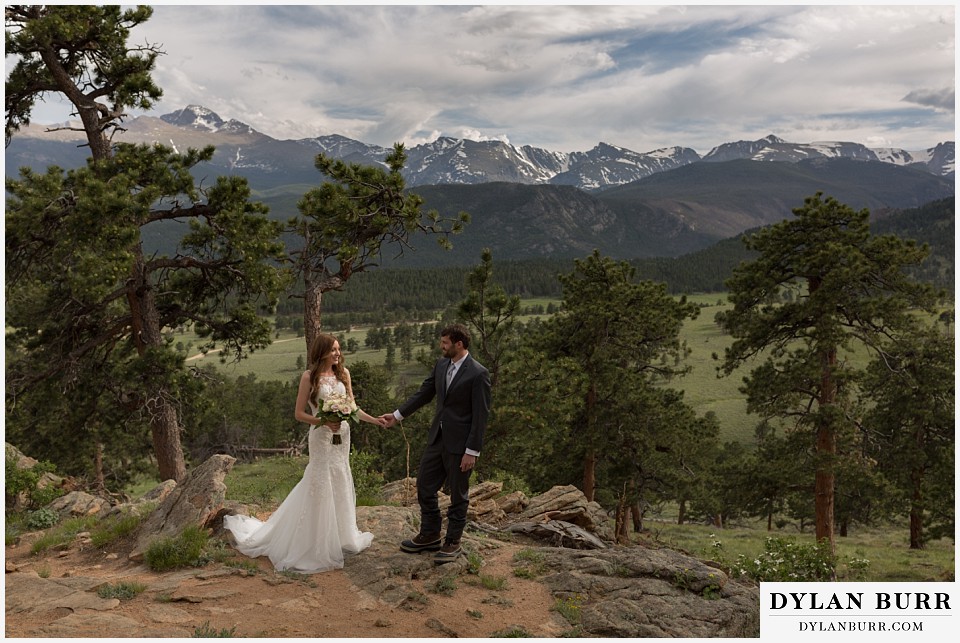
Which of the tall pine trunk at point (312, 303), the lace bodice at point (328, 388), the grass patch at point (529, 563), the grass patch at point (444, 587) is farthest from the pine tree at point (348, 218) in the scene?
the grass patch at point (444, 587)

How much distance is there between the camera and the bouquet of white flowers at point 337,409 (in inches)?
328

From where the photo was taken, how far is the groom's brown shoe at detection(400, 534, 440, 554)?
876 centimetres

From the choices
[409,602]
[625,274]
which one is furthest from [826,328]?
[409,602]

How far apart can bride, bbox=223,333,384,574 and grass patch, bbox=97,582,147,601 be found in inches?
60.5

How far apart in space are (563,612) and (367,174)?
10.2 m

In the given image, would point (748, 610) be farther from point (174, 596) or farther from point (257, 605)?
point (174, 596)

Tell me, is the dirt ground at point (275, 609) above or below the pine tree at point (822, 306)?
below

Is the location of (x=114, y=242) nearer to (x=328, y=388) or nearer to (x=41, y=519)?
(x=41, y=519)

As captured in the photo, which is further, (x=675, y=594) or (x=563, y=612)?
(x=675, y=594)

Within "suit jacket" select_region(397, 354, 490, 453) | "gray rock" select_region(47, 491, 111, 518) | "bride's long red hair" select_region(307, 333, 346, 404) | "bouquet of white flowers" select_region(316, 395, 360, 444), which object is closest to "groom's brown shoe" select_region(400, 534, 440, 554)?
"suit jacket" select_region(397, 354, 490, 453)

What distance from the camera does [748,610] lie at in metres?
8.36

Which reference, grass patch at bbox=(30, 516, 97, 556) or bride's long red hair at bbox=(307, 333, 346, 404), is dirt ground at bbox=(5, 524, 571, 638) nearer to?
grass patch at bbox=(30, 516, 97, 556)

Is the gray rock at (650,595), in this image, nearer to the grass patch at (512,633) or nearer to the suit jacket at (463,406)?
the grass patch at (512,633)

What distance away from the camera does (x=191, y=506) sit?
959 cm
